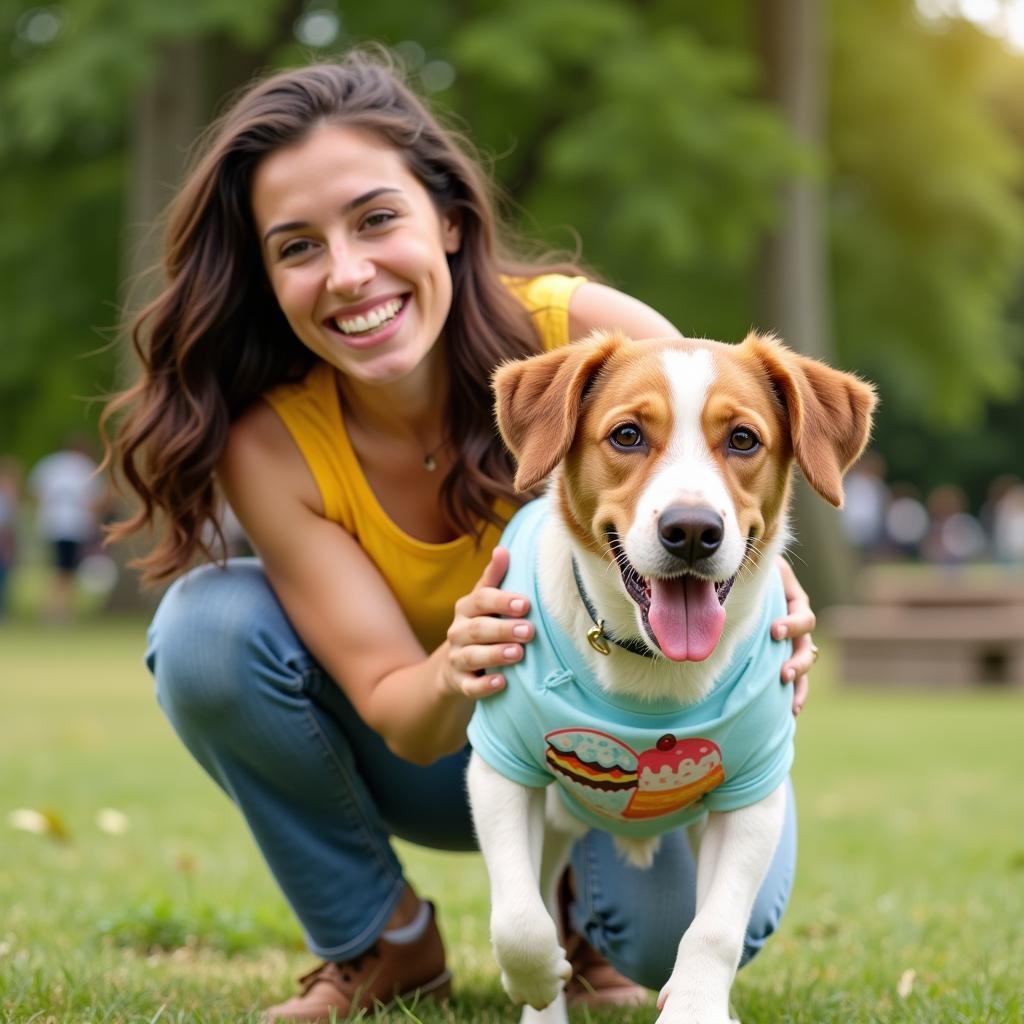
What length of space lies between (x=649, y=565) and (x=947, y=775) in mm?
5744

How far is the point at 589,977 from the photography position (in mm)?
4113

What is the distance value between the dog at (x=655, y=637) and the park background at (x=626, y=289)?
20.3 inches

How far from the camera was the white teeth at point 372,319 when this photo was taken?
12.1 ft

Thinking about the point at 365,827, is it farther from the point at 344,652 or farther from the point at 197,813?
the point at 197,813

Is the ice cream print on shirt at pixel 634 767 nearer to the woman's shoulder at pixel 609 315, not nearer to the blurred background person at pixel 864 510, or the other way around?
the woman's shoulder at pixel 609 315

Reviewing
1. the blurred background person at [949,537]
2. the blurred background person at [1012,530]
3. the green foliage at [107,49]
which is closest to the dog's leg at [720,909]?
the green foliage at [107,49]

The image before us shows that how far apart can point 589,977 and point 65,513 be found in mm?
17741

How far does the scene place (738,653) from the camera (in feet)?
10.5

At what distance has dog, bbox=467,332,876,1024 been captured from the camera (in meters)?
3.01

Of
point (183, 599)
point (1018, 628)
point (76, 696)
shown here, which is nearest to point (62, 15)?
point (76, 696)

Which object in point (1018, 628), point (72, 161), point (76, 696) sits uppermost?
point (72, 161)

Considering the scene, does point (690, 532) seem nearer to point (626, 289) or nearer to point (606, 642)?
point (606, 642)

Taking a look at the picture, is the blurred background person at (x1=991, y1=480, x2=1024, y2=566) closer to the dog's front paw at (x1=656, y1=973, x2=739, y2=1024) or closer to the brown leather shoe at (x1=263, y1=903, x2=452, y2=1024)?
the brown leather shoe at (x1=263, y1=903, x2=452, y2=1024)

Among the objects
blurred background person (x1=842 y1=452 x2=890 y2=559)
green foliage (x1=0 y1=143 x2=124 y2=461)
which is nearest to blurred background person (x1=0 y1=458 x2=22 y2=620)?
green foliage (x1=0 y1=143 x2=124 y2=461)
